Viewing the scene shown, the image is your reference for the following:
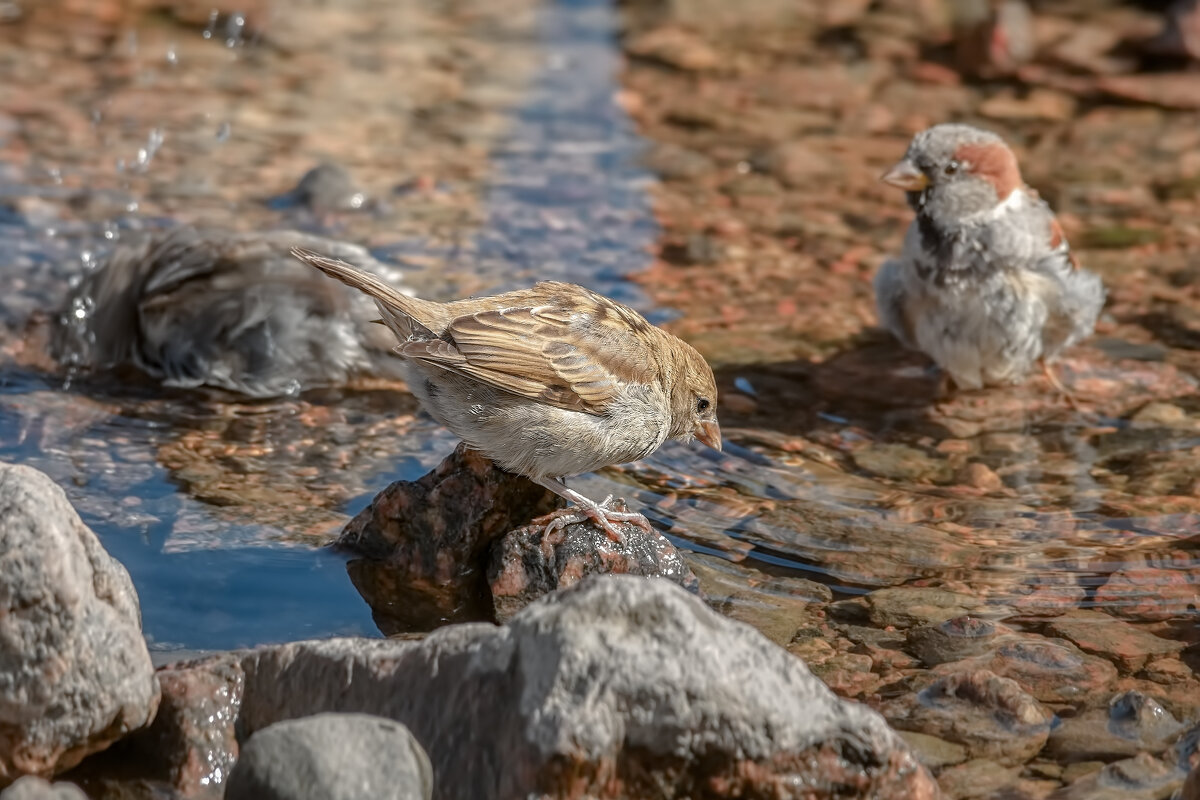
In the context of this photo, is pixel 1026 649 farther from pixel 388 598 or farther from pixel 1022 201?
pixel 1022 201

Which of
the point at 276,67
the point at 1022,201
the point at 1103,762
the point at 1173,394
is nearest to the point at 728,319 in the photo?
the point at 1022,201

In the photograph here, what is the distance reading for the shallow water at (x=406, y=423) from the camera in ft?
15.2

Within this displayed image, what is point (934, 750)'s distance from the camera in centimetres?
372

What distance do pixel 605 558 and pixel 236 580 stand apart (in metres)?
1.05

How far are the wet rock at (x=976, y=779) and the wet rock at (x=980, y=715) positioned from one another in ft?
0.10

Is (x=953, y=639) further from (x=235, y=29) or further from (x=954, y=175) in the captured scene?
(x=235, y=29)

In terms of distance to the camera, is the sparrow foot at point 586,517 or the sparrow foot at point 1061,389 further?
the sparrow foot at point 1061,389

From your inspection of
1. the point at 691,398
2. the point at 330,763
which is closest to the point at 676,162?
the point at 691,398

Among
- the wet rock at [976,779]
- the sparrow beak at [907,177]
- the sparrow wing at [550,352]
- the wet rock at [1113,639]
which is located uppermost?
the sparrow beak at [907,177]

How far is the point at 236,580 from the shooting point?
175 inches

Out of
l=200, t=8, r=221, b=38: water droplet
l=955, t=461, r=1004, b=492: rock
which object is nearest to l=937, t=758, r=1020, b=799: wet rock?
l=955, t=461, r=1004, b=492: rock

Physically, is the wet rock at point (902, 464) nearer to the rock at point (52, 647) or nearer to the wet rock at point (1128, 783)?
the wet rock at point (1128, 783)

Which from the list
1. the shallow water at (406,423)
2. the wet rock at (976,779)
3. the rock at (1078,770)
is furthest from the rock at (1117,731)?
the shallow water at (406,423)

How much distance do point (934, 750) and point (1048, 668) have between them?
0.54 meters
